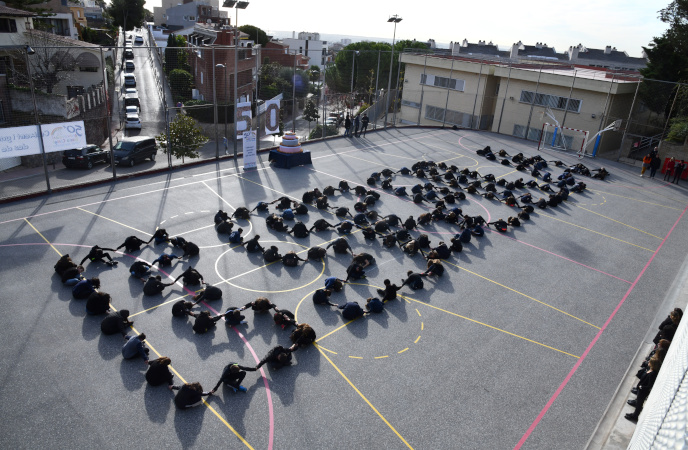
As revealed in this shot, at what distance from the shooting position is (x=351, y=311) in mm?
12375

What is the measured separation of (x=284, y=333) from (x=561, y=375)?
22.4 ft

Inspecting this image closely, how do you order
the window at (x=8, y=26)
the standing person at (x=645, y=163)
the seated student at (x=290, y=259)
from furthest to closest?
the window at (x=8, y=26)
the standing person at (x=645, y=163)
the seated student at (x=290, y=259)

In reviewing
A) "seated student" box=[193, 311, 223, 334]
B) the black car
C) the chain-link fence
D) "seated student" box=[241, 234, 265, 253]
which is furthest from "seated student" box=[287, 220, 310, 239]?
the black car

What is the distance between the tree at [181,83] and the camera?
4038 cm

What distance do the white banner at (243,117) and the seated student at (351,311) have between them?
16081mm

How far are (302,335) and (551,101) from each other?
113ft

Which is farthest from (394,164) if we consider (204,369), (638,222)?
(204,369)

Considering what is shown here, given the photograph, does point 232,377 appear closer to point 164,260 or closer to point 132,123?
point 164,260

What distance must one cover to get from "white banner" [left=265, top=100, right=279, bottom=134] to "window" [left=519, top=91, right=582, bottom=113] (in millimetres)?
21606

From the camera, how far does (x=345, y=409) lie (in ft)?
31.5

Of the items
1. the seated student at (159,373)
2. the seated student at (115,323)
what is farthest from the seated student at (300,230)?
the seated student at (159,373)

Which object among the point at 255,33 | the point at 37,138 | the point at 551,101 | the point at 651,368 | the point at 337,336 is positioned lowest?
the point at 337,336

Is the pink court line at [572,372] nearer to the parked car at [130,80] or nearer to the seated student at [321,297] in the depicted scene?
the seated student at [321,297]

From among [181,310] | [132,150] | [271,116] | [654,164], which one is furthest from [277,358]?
[654,164]
